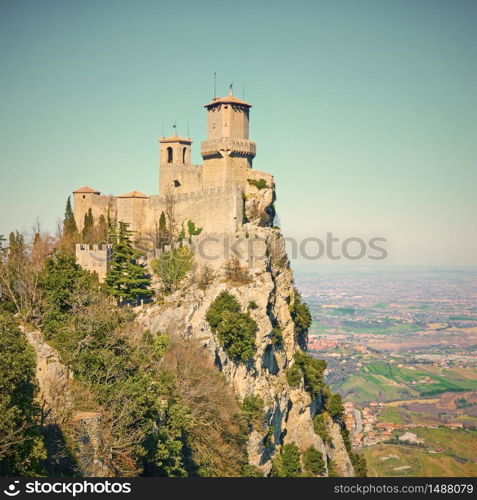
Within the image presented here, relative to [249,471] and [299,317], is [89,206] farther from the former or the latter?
[249,471]

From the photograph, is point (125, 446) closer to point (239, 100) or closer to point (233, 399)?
point (233, 399)

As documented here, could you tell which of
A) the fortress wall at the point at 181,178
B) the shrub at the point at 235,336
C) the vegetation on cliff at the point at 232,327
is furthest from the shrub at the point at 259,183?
the shrub at the point at 235,336

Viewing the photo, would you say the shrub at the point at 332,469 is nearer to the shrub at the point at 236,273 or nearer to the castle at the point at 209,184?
the shrub at the point at 236,273

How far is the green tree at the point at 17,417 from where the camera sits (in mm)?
20766

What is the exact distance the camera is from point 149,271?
49.7m

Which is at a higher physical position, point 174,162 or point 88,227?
point 174,162

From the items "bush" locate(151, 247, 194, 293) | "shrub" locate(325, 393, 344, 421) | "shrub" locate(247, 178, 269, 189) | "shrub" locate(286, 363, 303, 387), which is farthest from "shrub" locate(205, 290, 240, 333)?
"shrub" locate(325, 393, 344, 421)

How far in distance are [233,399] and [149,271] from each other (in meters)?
12.6

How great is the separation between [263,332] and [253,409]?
5.34 meters

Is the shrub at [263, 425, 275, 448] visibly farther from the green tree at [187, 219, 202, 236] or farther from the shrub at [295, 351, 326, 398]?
the green tree at [187, 219, 202, 236]

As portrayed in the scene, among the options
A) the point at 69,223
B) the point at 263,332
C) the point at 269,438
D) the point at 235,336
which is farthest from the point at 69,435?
the point at 69,223

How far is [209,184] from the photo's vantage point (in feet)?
178

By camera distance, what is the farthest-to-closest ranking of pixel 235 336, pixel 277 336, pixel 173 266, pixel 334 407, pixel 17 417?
pixel 334 407 < pixel 173 266 < pixel 277 336 < pixel 235 336 < pixel 17 417

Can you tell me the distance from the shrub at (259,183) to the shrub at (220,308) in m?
12.1
